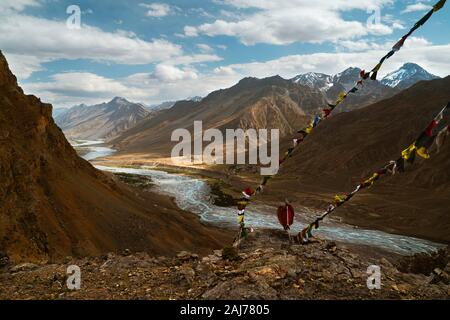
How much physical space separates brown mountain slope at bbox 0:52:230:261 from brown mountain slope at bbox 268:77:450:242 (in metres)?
24.6

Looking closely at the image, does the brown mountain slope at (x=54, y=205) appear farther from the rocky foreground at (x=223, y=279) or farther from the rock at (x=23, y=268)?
the rocky foreground at (x=223, y=279)

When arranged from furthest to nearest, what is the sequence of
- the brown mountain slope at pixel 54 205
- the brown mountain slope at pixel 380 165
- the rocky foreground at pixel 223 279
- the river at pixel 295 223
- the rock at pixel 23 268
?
the brown mountain slope at pixel 380 165 → the river at pixel 295 223 → the brown mountain slope at pixel 54 205 → the rock at pixel 23 268 → the rocky foreground at pixel 223 279

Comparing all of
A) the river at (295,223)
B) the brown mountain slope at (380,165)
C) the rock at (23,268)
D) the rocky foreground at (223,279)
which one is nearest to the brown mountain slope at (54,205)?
the rock at (23,268)

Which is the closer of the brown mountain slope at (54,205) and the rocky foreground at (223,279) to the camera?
the rocky foreground at (223,279)

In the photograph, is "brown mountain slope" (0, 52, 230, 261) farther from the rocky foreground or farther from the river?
the river

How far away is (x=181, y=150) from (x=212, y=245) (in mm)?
116350

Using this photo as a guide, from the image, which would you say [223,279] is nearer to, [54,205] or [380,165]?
[54,205]

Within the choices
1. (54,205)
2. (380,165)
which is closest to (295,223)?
(54,205)

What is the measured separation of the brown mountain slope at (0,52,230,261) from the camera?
52.7ft

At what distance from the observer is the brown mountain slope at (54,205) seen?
16.1 metres

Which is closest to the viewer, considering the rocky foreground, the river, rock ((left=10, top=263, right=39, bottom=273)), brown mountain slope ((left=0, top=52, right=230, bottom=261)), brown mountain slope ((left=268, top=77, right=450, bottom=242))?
the rocky foreground

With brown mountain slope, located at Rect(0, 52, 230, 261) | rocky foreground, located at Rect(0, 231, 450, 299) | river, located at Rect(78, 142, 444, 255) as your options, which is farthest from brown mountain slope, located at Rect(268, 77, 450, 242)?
rocky foreground, located at Rect(0, 231, 450, 299)

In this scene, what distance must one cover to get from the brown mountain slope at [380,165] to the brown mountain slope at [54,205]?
2459cm

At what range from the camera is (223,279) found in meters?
8.14
